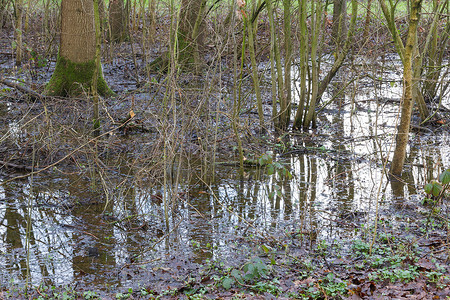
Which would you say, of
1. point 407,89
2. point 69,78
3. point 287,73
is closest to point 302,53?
point 287,73

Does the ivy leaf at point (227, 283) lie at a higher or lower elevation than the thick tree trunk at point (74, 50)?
Result: lower

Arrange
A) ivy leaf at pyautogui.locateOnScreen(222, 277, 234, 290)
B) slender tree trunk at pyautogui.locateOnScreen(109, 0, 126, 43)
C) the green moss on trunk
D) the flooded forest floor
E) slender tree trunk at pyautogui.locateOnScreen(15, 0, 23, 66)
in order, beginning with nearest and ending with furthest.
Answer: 1. ivy leaf at pyautogui.locateOnScreen(222, 277, 234, 290)
2. the flooded forest floor
3. the green moss on trunk
4. slender tree trunk at pyautogui.locateOnScreen(15, 0, 23, 66)
5. slender tree trunk at pyautogui.locateOnScreen(109, 0, 126, 43)

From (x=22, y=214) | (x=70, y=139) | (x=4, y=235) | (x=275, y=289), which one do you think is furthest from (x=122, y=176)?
(x=275, y=289)

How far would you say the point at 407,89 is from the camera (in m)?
5.98

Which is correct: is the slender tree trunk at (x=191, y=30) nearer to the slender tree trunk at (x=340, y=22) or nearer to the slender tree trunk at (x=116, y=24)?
the slender tree trunk at (x=340, y=22)

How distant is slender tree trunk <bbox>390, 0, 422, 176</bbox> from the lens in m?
5.59

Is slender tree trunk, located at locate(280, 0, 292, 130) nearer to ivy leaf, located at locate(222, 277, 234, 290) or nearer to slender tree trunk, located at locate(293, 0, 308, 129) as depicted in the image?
slender tree trunk, located at locate(293, 0, 308, 129)

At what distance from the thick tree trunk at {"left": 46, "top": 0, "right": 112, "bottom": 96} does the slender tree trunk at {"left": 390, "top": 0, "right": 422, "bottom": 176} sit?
694 centimetres

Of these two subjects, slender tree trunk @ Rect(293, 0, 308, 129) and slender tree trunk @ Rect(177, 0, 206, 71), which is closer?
slender tree trunk @ Rect(293, 0, 308, 129)

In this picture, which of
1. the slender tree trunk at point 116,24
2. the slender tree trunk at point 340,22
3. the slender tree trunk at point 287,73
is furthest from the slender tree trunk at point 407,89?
the slender tree trunk at point 116,24

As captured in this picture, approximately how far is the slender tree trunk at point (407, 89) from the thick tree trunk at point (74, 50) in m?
6.94

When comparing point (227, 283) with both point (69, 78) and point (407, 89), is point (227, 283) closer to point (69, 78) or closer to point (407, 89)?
point (407, 89)

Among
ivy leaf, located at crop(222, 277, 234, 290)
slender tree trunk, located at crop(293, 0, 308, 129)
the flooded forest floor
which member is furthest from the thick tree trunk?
ivy leaf, located at crop(222, 277, 234, 290)

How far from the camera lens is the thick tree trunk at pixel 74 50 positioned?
10.4m
